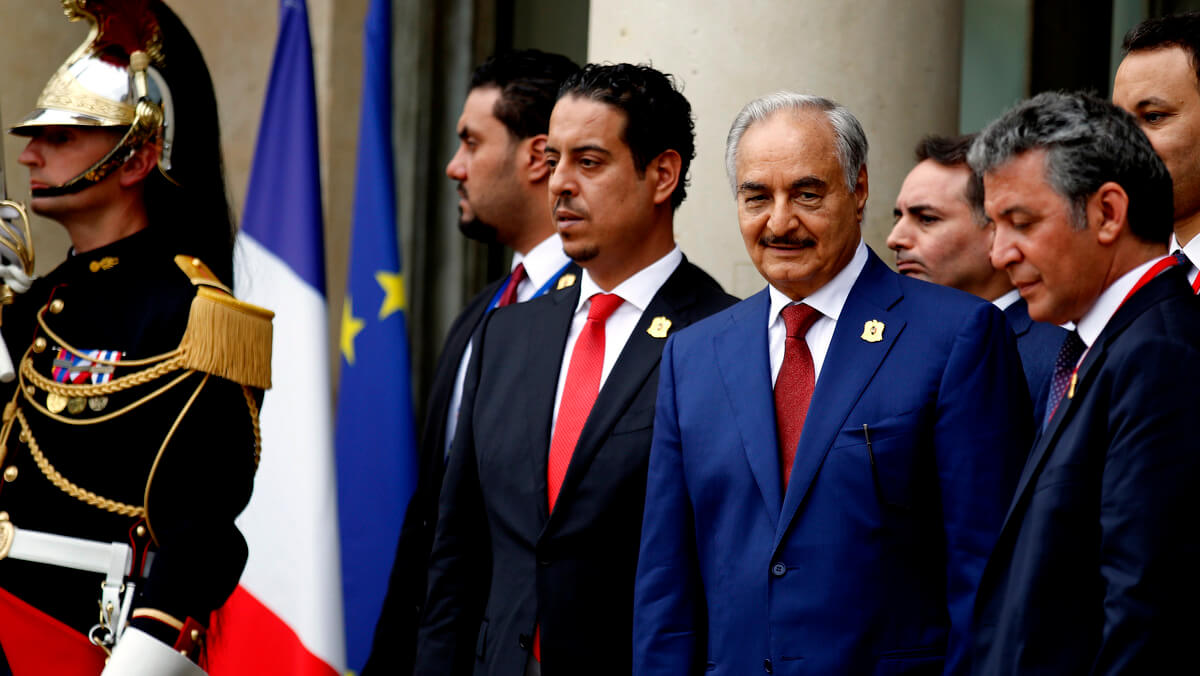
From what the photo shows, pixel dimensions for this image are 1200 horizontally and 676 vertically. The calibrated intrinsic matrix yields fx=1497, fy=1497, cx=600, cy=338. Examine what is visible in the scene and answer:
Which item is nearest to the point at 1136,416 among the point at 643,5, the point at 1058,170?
the point at 1058,170

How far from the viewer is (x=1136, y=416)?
2.46 metres

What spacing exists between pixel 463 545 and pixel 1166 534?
1908 mm

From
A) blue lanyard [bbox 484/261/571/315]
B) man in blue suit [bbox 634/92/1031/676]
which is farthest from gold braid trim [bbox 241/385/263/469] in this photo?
blue lanyard [bbox 484/261/571/315]

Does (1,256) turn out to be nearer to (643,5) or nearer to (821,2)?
(643,5)

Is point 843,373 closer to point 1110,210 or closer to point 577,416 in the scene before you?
point 1110,210

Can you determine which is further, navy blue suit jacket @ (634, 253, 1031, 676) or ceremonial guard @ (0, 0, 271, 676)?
ceremonial guard @ (0, 0, 271, 676)

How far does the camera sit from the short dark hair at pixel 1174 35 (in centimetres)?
347

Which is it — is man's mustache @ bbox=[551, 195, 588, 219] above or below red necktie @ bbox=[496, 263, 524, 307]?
above

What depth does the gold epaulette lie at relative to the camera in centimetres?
342

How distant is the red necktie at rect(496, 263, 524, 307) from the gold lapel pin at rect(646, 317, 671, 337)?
44.0 inches

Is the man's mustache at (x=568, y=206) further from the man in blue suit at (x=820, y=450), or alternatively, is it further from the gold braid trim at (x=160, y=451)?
the gold braid trim at (x=160, y=451)

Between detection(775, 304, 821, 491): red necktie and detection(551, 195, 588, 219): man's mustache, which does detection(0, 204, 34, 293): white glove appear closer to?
detection(551, 195, 588, 219): man's mustache

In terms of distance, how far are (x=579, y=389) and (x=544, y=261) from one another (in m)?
1.17

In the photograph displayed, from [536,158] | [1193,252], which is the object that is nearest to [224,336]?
[536,158]
